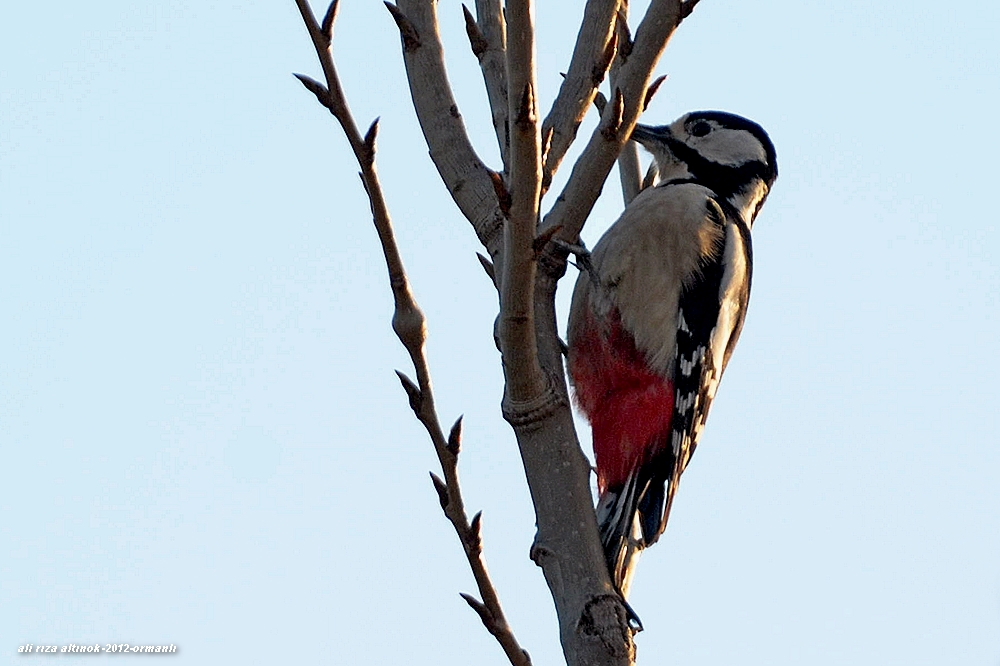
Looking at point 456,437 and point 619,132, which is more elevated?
point 619,132

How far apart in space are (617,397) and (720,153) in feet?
4.27

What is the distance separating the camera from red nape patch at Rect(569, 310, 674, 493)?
3.67 meters

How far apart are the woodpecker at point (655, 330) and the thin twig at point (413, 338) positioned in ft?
5.16

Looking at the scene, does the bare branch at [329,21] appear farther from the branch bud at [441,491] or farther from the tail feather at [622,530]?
the tail feather at [622,530]

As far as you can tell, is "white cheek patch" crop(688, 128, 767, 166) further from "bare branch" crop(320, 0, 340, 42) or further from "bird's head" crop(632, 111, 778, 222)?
"bare branch" crop(320, 0, 340, 42)

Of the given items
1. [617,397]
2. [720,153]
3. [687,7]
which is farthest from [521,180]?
[720,153]

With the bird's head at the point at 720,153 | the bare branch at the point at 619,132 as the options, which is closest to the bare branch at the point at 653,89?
the bare branch at the point at 619,132

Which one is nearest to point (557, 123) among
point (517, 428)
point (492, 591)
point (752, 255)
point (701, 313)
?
point (517, 428)

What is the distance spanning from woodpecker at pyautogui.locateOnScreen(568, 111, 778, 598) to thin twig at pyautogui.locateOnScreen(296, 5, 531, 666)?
1573 millimetres

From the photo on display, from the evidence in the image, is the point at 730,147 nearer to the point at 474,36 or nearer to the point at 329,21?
the point at 474,36

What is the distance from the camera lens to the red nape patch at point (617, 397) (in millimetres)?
3672

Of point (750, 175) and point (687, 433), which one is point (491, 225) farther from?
point (750, 175)

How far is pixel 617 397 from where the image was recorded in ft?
12.6

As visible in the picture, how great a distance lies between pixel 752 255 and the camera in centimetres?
445
